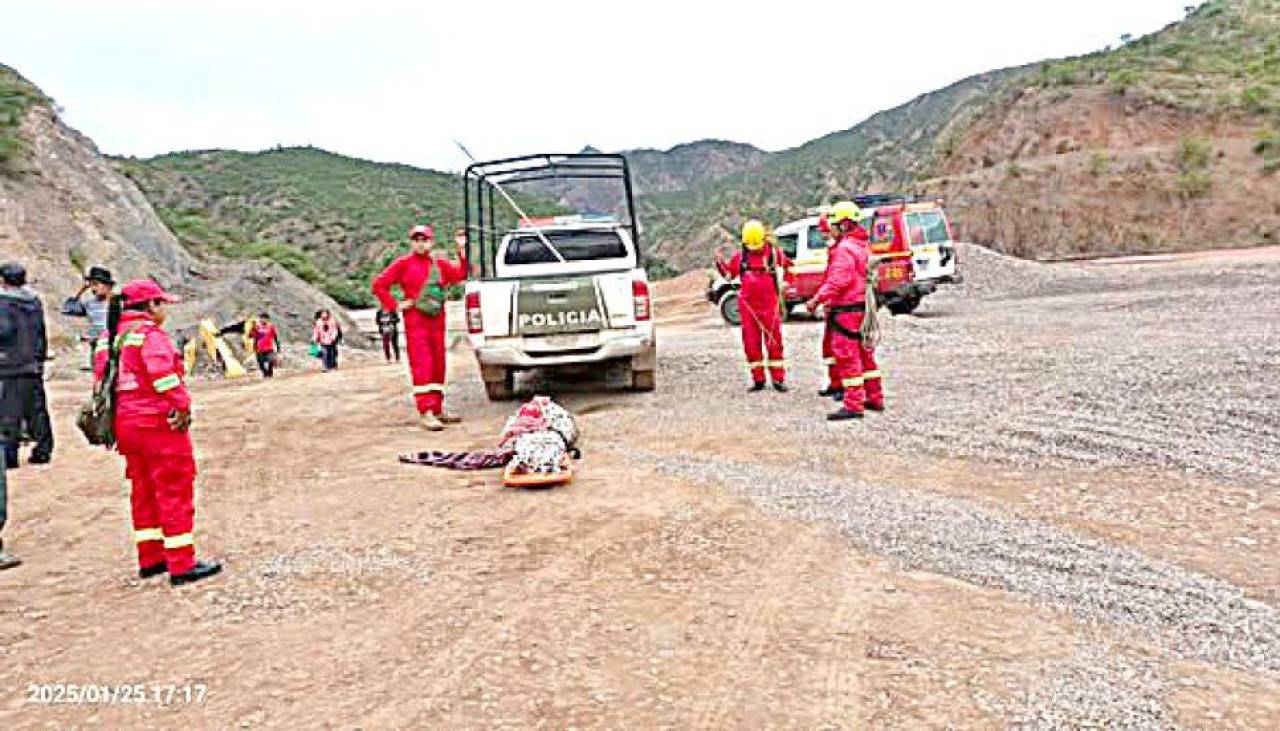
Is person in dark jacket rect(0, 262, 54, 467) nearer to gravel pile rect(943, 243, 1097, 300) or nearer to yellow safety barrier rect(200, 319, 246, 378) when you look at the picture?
yellow safety barrier rect(200, 319, 246, 378)

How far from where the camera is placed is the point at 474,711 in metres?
3.41

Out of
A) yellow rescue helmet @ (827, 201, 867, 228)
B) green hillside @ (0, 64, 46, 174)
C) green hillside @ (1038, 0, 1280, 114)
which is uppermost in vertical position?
green hillside @ (1038, 0, 1280, 114)

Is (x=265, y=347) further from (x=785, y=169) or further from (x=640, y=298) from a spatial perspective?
(x=785, y=169)

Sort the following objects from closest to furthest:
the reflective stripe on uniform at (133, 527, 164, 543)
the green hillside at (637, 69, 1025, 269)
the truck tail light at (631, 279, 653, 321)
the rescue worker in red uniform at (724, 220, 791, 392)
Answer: the reflective stripe on uniform at (133, 527, 164, 543)
the truck tail light at (631, 279, 653, 321)
the rescue worker in red uniform at (724, 220, 791, 392)
the green hillside at (637, 69, 1025, 269)

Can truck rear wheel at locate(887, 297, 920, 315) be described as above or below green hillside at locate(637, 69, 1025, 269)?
below

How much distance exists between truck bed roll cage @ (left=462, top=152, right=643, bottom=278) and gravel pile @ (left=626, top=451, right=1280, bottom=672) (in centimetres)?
509

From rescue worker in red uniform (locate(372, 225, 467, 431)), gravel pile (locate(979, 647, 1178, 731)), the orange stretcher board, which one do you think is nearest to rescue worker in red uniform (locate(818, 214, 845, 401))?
the orange stretcher board

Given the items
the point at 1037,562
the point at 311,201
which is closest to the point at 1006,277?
the point at 1037,562

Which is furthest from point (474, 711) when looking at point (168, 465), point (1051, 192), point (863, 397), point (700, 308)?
point (1051, 192)

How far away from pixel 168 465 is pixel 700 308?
24563 mm

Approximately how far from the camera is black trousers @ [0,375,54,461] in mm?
6871

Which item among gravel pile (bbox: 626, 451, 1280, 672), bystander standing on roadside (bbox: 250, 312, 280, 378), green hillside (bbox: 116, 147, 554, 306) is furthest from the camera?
green hillside (bbox: 116, 147, 554, 306)

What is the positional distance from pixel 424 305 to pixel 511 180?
2752mm

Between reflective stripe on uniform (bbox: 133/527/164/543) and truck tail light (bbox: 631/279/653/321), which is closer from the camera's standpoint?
reflective stripe on uniform (bbox: 133/527/164/543)
